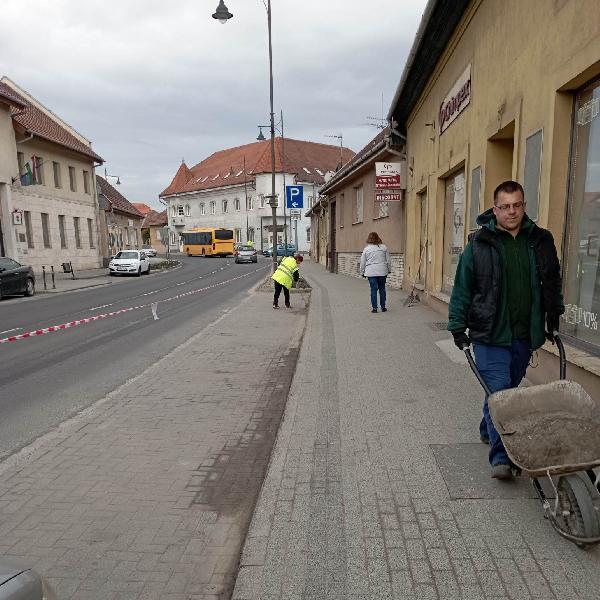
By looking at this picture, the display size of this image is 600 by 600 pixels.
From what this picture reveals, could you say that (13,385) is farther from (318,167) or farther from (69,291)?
(318,167)

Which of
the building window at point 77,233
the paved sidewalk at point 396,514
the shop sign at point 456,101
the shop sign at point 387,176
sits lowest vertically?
the paved sidewalk at point 396,514

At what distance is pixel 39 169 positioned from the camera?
86.4 ft

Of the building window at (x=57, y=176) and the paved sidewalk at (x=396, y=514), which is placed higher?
the building window at (x=57, y=176)

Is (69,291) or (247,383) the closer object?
(247,383)

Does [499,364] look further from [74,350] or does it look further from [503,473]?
[74,350]

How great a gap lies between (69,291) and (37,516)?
1806 cm

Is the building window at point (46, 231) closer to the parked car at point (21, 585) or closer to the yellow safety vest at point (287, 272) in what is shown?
the yellow safety vest at point (287, 272)

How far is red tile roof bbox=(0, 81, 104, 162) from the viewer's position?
80.6 ft

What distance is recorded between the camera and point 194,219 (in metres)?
74.0

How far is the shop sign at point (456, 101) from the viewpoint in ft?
25.1

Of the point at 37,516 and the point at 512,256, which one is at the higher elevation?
the point at 512,256

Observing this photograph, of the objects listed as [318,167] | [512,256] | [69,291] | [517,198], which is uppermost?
[318,167]

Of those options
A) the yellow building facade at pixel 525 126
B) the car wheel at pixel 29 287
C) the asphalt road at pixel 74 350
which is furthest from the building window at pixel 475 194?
the car wheel at pixel 29 287

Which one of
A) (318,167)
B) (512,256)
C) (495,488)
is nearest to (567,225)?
(512,256)
